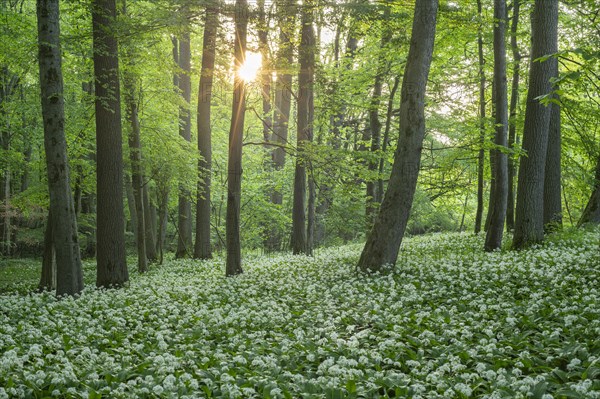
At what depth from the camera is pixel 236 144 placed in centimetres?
1181

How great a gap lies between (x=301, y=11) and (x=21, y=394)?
973 centimetres

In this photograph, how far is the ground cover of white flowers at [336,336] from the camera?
4.55m

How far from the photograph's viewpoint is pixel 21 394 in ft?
15.0

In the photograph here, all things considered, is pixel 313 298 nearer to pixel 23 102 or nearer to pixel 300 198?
pixel 300 198

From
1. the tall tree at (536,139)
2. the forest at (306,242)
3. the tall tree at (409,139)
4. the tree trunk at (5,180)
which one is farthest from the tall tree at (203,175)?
the tall tree at (536,139)

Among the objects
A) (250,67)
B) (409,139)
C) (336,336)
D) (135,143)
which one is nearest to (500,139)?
(409,139)

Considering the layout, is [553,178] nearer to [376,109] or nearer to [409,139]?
[409,139]

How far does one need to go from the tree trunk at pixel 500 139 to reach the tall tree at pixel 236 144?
6035mm

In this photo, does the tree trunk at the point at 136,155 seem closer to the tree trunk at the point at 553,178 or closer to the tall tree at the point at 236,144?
the tall tree at the point at 236,144

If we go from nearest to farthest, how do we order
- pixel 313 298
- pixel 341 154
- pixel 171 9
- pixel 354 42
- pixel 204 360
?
pixel 204 360
pixel 313 298
pixel 171 9
pixel 341 154
pixel 354 42

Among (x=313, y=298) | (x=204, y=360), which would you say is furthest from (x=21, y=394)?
(x=313, y=298)

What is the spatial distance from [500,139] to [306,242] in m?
7.17

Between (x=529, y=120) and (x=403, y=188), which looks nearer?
(x=403, y=188)

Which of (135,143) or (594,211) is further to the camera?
(135,143)
